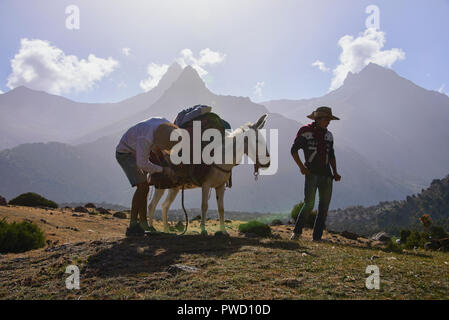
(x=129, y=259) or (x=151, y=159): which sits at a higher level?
(x=151, y=159)

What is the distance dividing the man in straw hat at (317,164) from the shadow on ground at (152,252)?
64.8 inches

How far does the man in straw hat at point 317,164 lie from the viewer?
24.9ft

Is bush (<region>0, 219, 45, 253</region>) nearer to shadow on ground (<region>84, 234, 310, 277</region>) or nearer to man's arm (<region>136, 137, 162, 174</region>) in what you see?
shadow on ground (<region>84, 234, 310, 277</region>)

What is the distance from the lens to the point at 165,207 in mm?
8445

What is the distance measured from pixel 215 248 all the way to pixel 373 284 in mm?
2813

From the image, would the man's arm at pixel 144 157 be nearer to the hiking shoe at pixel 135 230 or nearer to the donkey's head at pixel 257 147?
the hiking shoe at pixel 135 230

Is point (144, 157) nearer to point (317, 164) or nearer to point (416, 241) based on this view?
point (317, 164)

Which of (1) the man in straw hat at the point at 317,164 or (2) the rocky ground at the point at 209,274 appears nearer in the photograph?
(2) the rocky ground at the point at 209,274

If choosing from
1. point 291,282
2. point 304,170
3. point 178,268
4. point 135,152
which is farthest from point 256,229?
point 291,282

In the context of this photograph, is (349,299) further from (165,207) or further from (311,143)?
(165,207)

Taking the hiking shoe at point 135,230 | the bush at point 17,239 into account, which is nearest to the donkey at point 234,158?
the hiking shoe at point 135,230
